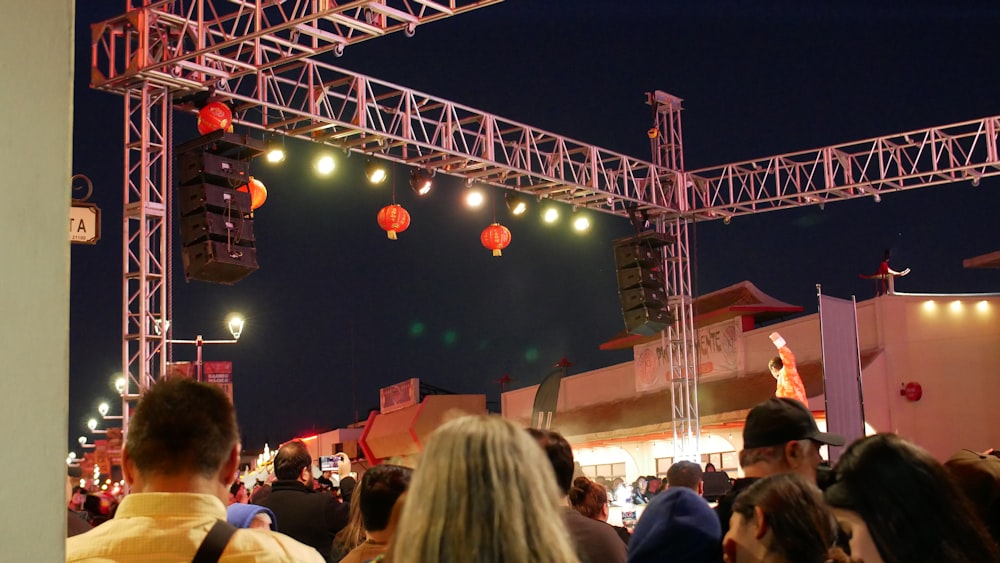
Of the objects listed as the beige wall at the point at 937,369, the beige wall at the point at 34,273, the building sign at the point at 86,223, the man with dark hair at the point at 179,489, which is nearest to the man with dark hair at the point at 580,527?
the man with dark hair at the point at 179,489

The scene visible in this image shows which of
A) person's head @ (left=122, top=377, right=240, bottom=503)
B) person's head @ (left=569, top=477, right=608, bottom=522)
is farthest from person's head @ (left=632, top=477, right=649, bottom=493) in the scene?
person's head @ (left=122, top=377, right=240, bottom=503)

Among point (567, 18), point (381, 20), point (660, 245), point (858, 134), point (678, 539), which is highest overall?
point (567, 18)

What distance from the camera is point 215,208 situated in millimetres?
13141

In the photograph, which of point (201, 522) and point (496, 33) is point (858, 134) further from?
point (201, 522)

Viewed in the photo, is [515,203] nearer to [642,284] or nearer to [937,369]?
[642,284]

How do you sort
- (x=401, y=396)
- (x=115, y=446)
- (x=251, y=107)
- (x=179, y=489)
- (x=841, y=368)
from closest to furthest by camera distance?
1. (x=179, y=489)
2. (x=841, y=368)
3. (x=251, y=107)
4. (x=115, y=446)
5. (x=401, y=396)

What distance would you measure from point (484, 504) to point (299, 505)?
5017mm

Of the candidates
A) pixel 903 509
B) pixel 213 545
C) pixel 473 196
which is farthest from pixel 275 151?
pixel 903 509

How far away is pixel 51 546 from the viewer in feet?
6.81

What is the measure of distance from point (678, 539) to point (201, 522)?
5.02 feet

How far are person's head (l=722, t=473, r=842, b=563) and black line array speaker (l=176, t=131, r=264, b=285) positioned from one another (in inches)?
405

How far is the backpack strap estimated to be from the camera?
256 centimetres

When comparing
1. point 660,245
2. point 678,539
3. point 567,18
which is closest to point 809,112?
point 567,18

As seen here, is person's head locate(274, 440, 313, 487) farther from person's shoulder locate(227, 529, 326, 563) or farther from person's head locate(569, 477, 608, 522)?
person's shoulder locate(227, 529, 326, 563)
